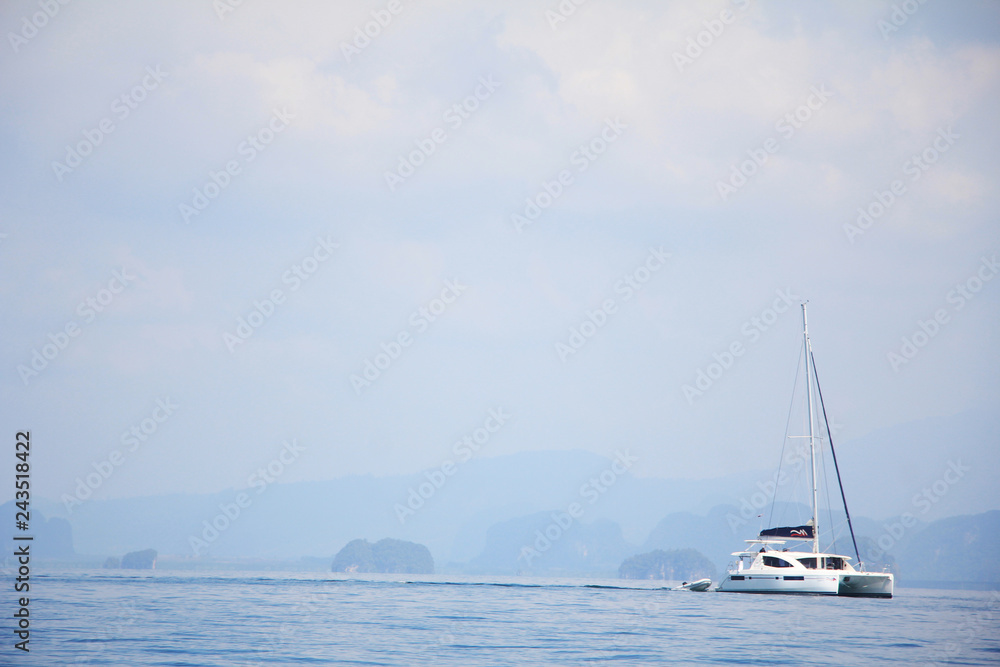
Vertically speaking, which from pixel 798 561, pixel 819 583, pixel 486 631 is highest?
pixel 798 561

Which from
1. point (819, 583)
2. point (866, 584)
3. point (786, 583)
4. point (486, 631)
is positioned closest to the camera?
point (486, 631)

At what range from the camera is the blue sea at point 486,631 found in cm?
3712

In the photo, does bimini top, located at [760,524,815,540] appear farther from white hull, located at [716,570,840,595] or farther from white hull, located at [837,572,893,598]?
white hull, located at [837,572,893,598]

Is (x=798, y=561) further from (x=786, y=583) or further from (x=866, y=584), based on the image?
(x=866, y=584)

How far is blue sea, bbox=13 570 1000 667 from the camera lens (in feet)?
122

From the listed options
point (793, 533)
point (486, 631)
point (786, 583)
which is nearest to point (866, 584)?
point (786, 583)

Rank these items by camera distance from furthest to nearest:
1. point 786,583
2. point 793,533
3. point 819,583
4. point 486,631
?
1. point 793,533
2. point 786,583
3. point 819,583
4. point 486,631

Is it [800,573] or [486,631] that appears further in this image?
[800,573]

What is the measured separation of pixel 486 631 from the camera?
47.7 metres

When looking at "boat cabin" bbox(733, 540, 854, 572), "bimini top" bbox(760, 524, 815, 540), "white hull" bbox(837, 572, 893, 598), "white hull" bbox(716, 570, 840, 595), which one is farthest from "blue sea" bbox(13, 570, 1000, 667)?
"bimini top" bbox(760, 524, 815, 540)

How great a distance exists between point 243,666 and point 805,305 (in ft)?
245

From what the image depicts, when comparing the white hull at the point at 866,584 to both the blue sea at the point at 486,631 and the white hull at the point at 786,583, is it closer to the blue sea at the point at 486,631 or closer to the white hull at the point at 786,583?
the blue sea at the point at 486,631

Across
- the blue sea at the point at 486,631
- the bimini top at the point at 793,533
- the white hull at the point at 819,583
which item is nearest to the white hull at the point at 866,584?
the white hull at the point at 819,583

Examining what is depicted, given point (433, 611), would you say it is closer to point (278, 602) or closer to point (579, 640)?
point (278, 602)
